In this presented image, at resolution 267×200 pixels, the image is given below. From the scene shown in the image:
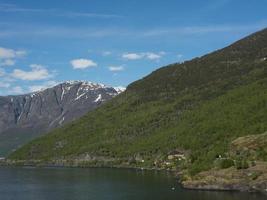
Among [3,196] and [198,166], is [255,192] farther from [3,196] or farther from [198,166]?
[3,196]

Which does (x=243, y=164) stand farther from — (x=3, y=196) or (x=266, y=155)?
(x=3, y=196)

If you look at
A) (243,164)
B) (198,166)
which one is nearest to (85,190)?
(198,166)

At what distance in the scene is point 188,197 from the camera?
158250 millimetres

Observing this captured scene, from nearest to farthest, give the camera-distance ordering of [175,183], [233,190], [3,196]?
[233,190], [3,196], [175,183]

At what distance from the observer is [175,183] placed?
199 m

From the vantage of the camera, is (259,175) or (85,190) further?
(85,190)

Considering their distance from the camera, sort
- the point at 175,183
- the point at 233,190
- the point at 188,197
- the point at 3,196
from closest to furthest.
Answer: the point at 188,197
the point at 233,190
the point at 3,196
the point at 175,183

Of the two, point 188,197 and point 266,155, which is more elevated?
point 266,155

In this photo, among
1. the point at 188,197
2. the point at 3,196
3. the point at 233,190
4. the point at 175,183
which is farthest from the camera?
the point at 175,183

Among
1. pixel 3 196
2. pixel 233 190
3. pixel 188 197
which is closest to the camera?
pixel 188 197

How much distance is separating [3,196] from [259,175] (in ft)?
264

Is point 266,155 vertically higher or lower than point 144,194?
higher

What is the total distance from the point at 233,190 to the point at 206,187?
1027 centimetres

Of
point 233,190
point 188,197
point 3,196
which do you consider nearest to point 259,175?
point 233,190
